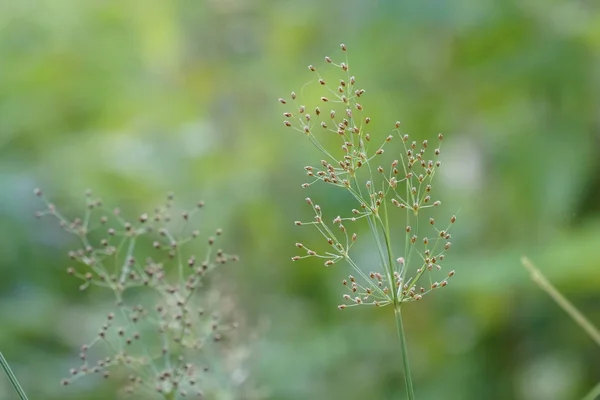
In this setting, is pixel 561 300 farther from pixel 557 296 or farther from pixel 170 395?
pixel 170 395

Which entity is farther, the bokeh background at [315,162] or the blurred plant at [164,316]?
the bokeh background at [315,162]

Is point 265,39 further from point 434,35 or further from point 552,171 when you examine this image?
point 552,171

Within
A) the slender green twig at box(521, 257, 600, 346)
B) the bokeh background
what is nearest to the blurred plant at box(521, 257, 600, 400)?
the slender green twig at box(521, 257, 600, 346)

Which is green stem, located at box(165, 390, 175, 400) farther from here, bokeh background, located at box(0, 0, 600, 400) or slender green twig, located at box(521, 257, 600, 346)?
bokeh background, located at box(0, 0, 600, 400)

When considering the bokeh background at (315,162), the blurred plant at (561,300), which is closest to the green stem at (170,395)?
the blurred plant at (561,300)

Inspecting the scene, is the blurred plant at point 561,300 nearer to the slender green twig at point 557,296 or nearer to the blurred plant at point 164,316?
the slender green twig at point 557,296

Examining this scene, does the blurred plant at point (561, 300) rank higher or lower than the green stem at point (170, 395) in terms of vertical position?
higher
